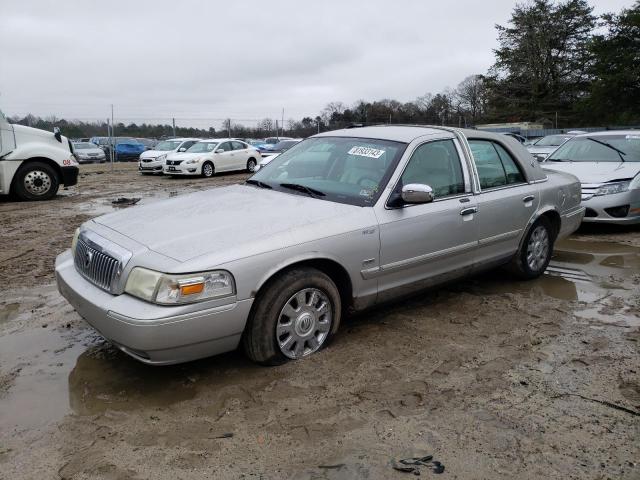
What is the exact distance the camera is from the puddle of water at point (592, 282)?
478 centimetres

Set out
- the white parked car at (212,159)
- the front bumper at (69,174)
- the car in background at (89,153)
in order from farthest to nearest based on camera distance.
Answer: the car in background at (89,153)
the white parked car at (212,159)
the front bumper at (69,174)

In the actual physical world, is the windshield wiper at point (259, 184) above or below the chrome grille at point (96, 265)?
above

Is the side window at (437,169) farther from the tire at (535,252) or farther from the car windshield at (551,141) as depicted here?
the car windshield at (551,141)

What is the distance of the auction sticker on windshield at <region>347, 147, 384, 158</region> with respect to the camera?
4.37 metres

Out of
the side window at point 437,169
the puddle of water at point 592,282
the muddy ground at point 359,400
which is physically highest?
the side window at point 437,169

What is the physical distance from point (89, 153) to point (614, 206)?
27.4m

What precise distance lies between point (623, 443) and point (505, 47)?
56.6 metres

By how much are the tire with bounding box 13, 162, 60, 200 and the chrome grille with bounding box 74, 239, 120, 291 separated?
928 cm

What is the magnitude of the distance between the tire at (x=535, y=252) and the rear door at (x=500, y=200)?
186mm

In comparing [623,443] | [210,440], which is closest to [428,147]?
[623,443]

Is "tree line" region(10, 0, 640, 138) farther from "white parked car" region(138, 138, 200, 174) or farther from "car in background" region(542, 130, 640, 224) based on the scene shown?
"car in background" region(542, 130, 640, 224)

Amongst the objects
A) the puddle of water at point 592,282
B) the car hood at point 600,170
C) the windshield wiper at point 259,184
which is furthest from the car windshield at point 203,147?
the windshield wiper at point 259,184

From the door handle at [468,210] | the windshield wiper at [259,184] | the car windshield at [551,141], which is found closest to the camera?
the door handle at [468,210]

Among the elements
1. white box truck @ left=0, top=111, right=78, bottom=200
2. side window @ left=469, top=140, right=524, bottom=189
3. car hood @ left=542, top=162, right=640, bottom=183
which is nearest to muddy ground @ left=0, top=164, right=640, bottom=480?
side window @ left=469, top=140, right=524, bottom=189
